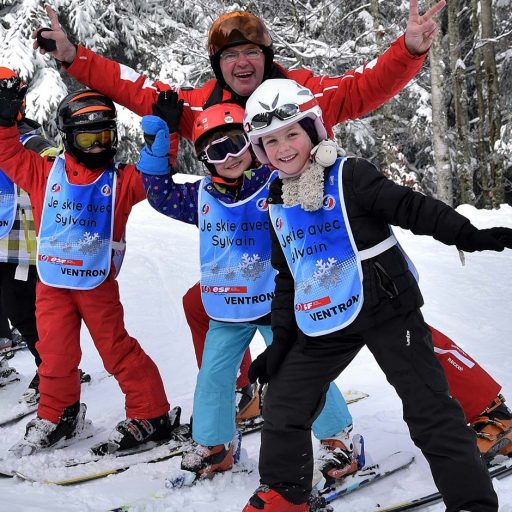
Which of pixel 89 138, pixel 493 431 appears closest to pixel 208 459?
pixel 493 431

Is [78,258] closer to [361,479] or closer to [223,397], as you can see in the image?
[223,397]

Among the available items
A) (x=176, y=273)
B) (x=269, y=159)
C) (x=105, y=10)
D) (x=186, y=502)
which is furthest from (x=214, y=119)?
(x=105, y=10)

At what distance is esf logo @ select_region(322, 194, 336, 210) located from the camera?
2.58 meters

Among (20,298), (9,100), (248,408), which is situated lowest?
(248,408)

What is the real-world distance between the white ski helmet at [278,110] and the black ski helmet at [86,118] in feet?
4.22

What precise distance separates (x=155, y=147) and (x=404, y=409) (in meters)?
1.65

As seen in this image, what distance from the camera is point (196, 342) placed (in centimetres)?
393

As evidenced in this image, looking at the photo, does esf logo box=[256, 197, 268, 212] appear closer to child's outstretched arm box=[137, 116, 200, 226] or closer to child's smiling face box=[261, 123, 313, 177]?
child's outstretched arm box=[137, 116, 200, 226]

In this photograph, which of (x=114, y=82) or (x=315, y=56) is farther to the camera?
(x=315, y=56)

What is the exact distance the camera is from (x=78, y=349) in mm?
3936

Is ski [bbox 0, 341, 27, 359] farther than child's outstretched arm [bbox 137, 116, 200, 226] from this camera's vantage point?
Yes

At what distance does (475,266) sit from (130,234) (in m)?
4.78

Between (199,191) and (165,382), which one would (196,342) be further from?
(165,382)

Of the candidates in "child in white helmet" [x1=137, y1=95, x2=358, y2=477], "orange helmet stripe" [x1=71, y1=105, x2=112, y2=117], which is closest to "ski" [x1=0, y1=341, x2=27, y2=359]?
"orange helmet stripe" [x1=71, y1=105, x2=112, y2=117]
